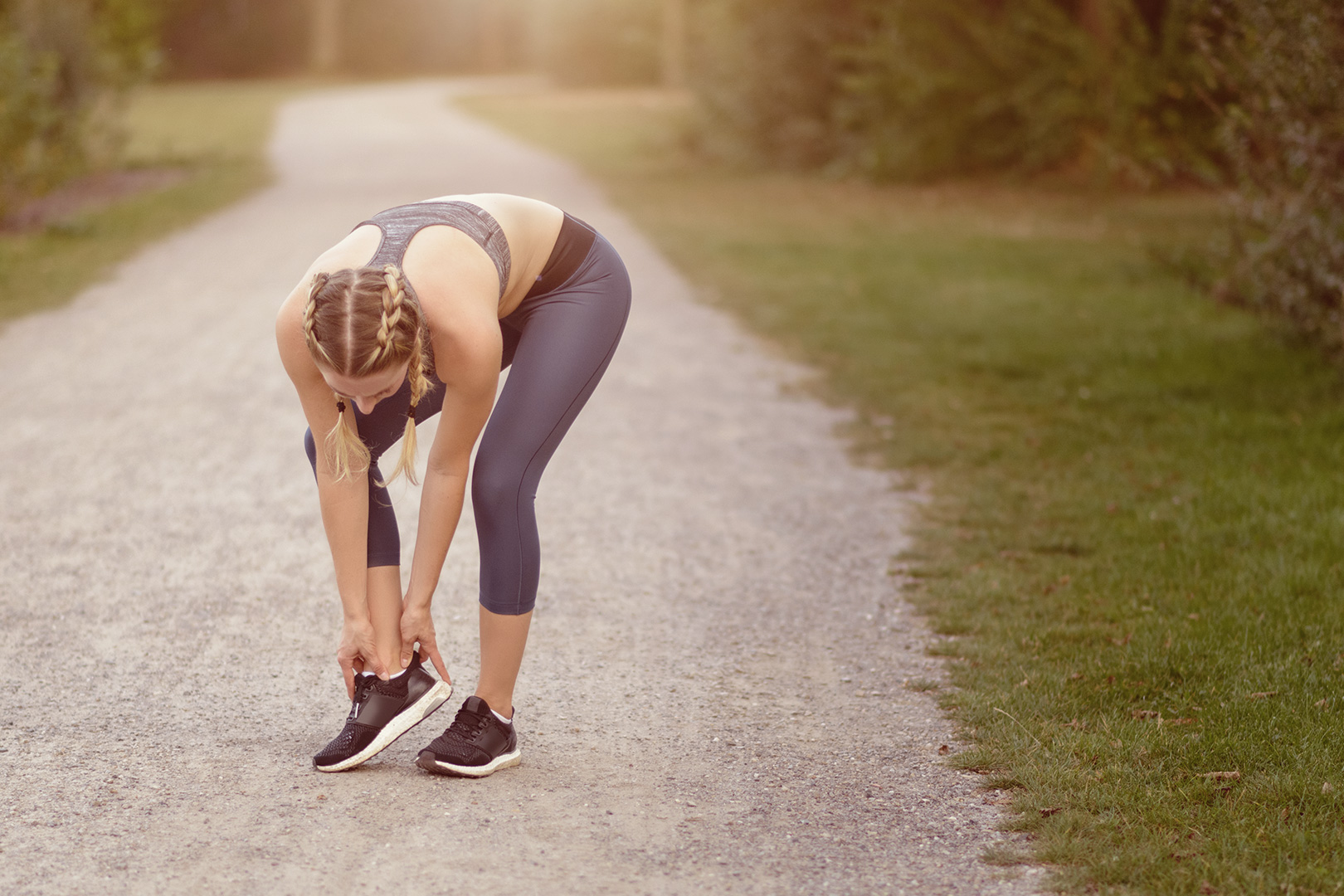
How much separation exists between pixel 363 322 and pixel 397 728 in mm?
1183

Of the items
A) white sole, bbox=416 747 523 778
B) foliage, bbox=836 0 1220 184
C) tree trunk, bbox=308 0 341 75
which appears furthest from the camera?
tree trunk, bbox=308 0 341 75

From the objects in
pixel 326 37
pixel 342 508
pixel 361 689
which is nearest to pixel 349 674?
pixel 361 689

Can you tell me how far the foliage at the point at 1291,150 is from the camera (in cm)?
688

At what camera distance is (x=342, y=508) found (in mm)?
3365

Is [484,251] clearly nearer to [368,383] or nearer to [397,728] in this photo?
[368,383]

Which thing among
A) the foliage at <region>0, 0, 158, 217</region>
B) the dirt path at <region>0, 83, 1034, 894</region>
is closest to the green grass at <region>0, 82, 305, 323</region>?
the foliage at <region>0, 0, 158, 217</region>

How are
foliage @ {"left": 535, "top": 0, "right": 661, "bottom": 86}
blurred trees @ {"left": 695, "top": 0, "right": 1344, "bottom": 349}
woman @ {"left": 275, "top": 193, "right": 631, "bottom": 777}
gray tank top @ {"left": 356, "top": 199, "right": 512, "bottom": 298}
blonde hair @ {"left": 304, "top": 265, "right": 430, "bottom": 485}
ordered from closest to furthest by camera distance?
blonde hair @ {"left": 304, "top": 265, "right": 430, "bottom": 485} → woman @ {"left": 275, "top": 193, "right": 631, "bottom": 777} → gray tank top @ {"left": 356, "top": 199, "right": 512, "bottom": 298} → blurred trees @ {"left": 695, "top": 0, "right": 1344, "bottom": 349} → foliage @ {"left": 535, "top": 0, "right": 661, "bottom": 86}

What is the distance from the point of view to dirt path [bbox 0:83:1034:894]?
3109 mm

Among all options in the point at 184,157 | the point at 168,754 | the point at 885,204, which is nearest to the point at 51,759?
the point at 168,754

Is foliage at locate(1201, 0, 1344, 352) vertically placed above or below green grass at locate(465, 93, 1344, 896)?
above

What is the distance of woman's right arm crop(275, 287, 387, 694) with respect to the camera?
306cm

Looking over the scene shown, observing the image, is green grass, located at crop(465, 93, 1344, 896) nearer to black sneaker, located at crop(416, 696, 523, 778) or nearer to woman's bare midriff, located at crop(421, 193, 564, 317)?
black sneaker, located at crop(416, 696, 523, 778)

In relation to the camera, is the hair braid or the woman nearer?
the hair braid

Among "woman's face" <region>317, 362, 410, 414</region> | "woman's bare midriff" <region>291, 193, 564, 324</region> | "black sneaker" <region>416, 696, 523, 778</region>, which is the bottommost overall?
"black sneaker" <region>416, 696, 523, 778</region>
